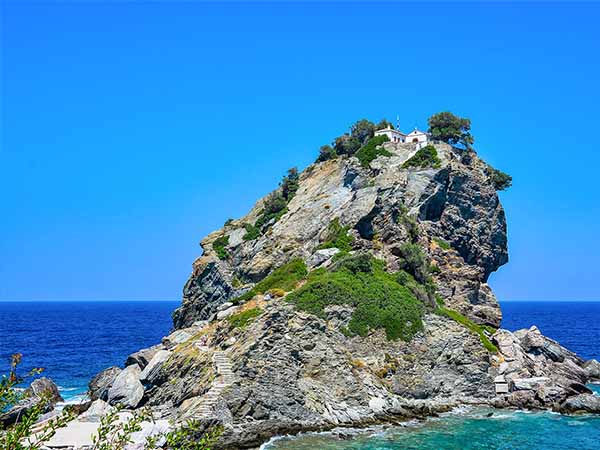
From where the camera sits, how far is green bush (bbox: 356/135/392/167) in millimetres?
84125

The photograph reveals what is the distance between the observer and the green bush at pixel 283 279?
65.4 m

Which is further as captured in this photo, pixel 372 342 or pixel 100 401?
pixel 372 342

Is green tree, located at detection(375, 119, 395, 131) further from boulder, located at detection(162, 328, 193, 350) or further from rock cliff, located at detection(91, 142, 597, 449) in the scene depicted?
boulder, located at detection(162, 328, 193, 350)

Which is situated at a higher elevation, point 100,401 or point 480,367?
point 480,367

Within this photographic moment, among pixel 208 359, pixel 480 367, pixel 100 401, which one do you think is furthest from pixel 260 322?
pixel 480 367

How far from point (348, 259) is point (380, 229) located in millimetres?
8128

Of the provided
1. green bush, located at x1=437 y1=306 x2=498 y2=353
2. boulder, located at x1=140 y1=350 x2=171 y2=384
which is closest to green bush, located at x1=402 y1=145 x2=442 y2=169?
green bush, located at x1=437 y1=306 x2=498 y2=353

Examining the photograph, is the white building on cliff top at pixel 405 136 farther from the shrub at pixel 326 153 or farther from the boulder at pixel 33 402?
the boulder at pixel 33 402

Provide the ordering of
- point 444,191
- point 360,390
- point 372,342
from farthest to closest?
point 444,191
point 372,342
point 360,390

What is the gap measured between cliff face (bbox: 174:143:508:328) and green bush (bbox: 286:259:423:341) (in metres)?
7.87

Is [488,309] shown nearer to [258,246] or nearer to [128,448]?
[258,246]

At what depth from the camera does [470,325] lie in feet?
218

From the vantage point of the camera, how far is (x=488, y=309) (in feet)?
246

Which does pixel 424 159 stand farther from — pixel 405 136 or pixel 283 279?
pixel 283 279
